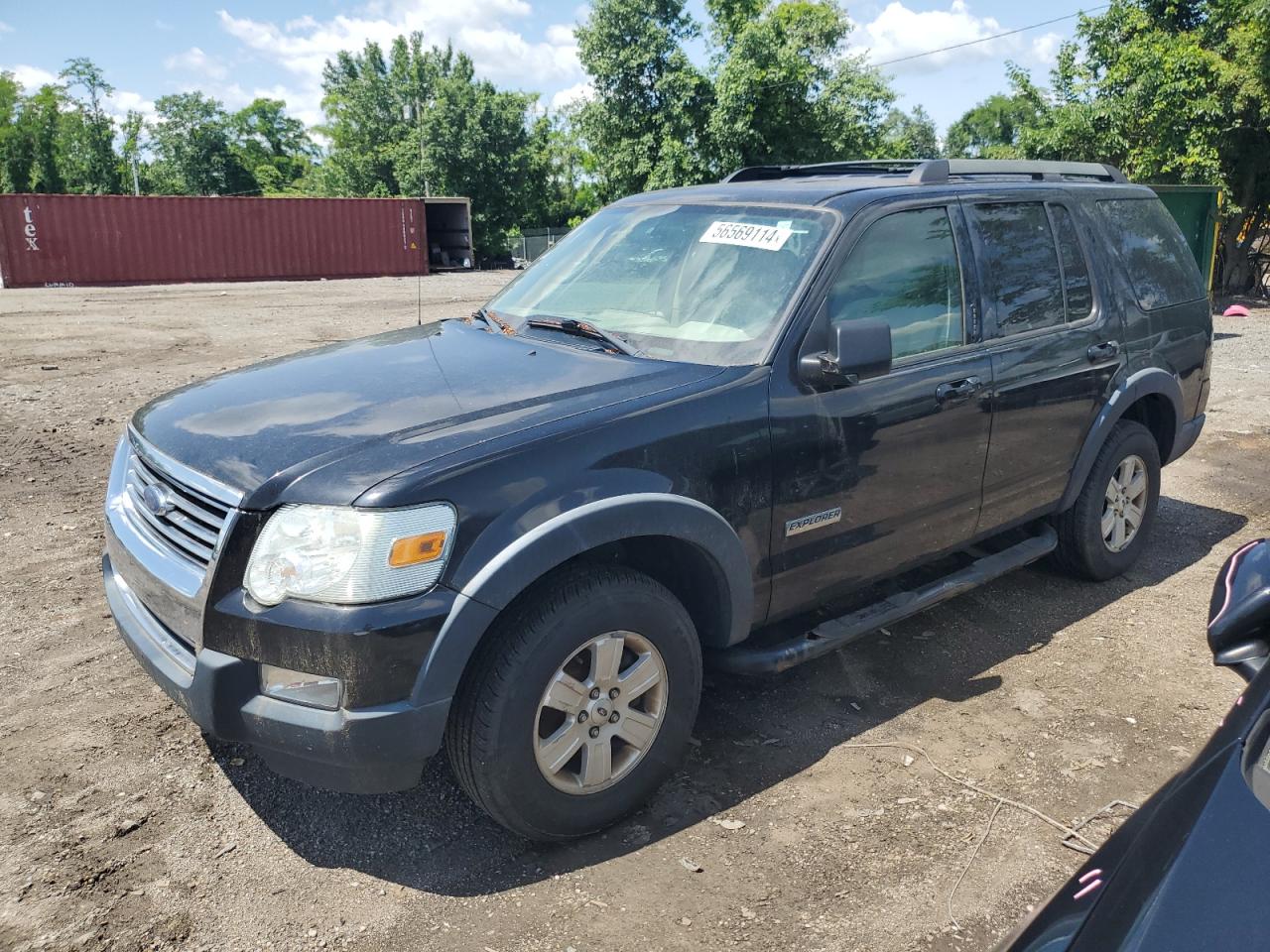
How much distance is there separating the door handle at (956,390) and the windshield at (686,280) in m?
0.73

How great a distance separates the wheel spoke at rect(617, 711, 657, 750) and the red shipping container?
26590 millimetres

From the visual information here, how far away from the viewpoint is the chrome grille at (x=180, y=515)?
2.63 m

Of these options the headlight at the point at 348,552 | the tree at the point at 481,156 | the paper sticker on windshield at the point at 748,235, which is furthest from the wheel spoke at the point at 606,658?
the tree at the point at 481,156

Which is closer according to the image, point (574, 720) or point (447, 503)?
point (447, 503)

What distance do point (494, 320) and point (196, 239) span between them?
28034mm

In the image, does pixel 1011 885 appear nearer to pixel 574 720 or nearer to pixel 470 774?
pixel 574 720

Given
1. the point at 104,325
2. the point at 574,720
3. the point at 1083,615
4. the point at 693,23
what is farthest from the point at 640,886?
the point at 693,23

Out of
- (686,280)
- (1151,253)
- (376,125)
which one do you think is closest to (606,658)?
(686,280)

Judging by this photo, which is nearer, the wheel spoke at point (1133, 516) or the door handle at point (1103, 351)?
the door handle at point (1103, 351)

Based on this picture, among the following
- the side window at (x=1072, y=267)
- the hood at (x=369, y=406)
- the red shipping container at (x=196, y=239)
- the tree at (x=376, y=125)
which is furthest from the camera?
the tree at (x=376, y=125)

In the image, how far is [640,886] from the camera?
276 centimetres

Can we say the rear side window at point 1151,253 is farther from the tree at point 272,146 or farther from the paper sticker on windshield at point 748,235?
the tree at point 272,146

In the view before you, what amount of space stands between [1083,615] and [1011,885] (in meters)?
2.18

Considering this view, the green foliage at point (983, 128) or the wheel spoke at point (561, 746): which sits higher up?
the green foliage at point (983, 128)
